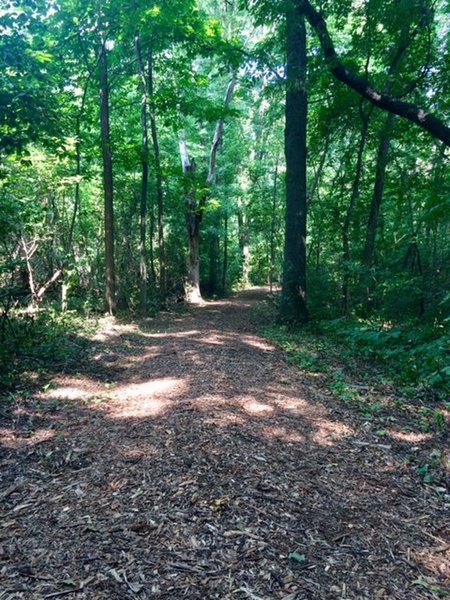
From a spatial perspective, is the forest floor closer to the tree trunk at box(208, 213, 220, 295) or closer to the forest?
the forest

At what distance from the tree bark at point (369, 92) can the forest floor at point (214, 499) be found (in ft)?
15.1

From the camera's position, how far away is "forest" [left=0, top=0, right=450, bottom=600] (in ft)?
7.23

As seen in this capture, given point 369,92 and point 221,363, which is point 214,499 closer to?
point 221,363

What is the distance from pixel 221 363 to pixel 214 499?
129 inches

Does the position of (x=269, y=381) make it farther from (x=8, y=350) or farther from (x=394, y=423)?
(x=8, y=350)

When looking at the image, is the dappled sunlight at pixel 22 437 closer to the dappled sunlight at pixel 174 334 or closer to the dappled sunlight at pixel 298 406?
the dappled sunlight at pixel 298 406

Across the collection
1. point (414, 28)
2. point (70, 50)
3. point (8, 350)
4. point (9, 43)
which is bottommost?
point (8, 350)

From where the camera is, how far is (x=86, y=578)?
1.98 metres

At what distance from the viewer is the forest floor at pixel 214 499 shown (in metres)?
2.01

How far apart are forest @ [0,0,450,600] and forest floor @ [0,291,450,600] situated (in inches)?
0.7

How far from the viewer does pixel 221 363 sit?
5.82 m

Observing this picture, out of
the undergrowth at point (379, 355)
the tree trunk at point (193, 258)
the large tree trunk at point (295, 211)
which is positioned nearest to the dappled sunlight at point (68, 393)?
the undergrowth at point (379, 355)

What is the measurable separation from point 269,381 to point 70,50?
1000 centimetres

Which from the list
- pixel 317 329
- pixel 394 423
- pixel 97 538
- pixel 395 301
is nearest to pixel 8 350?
pixel 97 538
